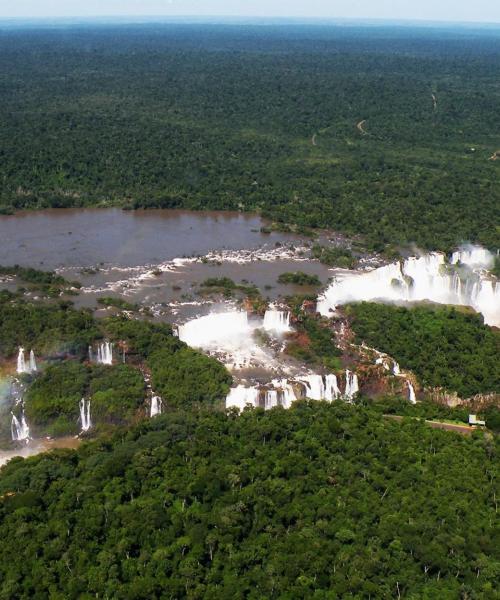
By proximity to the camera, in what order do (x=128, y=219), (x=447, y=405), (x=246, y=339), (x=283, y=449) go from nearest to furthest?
1. (x=283, y=449)
2. (x=447, y=405)
3. (x=246, y=339)
4. (x=128, y=219)

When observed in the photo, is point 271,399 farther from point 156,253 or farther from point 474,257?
point 474,257

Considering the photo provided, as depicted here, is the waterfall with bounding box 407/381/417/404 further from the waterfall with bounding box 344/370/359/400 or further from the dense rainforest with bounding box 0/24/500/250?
the dense rainforest with bounding box 0/24/500/250

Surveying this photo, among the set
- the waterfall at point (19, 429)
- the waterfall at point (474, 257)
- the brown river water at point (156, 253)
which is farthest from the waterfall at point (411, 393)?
the waterfall at point (474, 257)

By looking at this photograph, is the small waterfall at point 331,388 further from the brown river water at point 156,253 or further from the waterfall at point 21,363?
the waterfall at point 21,363

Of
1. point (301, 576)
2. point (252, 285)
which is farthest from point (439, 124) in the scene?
point (301, 576)

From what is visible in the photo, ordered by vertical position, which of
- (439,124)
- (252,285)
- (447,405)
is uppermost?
(439,124)

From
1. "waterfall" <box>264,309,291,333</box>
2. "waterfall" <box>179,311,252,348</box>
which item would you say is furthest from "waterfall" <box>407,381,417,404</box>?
"waterfall" <box>179,311,252,348</box>

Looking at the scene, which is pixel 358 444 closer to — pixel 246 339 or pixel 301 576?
pixel 301 576
